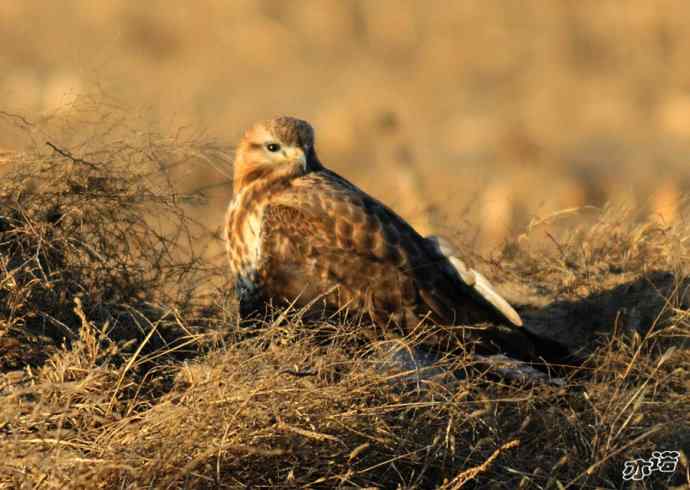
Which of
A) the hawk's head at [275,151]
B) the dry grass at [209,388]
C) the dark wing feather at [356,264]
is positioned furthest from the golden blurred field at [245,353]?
the dark wing feather at [356,264]

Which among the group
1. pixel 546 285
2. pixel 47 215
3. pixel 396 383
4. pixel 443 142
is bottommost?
pixel 443 142

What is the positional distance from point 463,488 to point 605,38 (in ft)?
48.6

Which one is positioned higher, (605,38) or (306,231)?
(306,231)

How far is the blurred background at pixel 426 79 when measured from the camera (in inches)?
498

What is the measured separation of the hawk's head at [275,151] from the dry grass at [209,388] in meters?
0.28

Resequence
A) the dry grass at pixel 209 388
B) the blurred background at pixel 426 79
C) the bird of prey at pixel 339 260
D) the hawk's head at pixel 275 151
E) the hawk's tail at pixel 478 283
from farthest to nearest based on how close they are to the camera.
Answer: the blurred background at pixel 426 79 < the hawk's head at pixel 275 151 < the hawk's tail at pixel 478 283 < the bird of prey at pixel 339 260 < the dry grass at pixel 209 388

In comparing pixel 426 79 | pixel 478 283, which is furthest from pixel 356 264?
pixel 426 79

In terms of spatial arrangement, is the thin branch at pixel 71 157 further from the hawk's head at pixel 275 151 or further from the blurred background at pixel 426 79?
the blurred background at pixel 426 79

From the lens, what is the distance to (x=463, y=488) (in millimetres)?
4121

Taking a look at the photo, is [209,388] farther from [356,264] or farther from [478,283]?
[478,283]

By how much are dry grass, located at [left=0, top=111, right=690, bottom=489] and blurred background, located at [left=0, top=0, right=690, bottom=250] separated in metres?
4.59

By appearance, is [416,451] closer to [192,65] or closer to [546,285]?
[546,285]

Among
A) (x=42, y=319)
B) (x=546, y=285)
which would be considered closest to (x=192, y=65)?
(x=546, y=285)

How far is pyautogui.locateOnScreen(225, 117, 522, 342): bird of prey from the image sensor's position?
5234 millimetres
